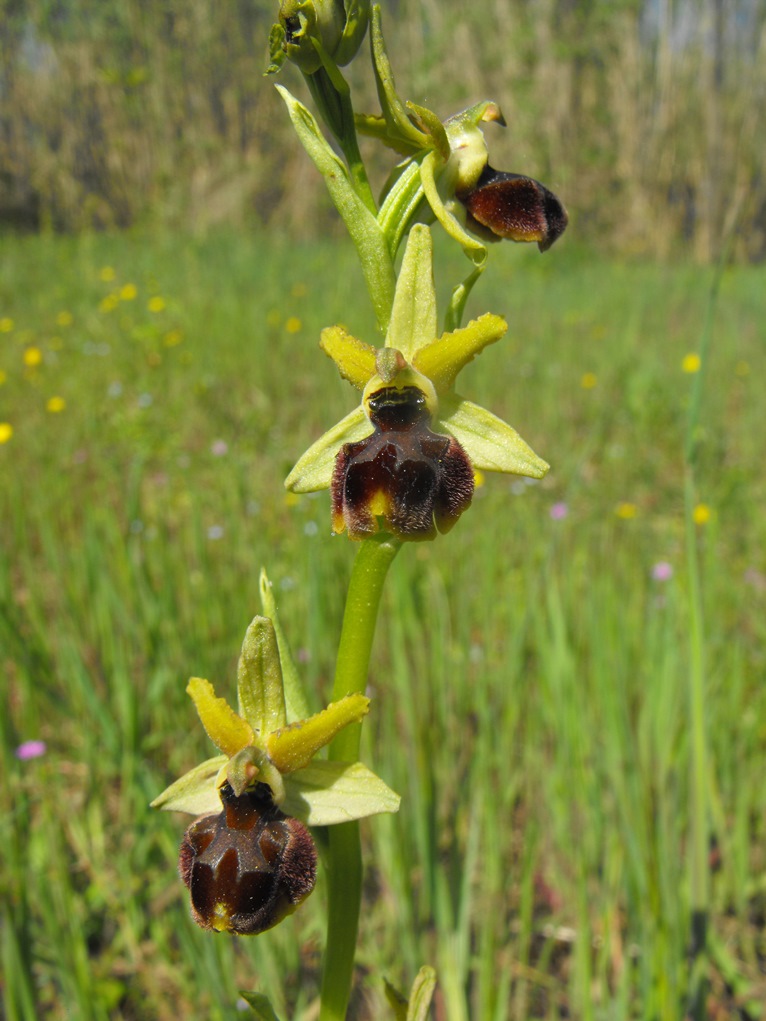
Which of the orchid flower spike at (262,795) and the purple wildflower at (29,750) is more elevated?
the orchid flower spike at (262,795)

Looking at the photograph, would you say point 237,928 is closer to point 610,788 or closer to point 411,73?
point 610,788

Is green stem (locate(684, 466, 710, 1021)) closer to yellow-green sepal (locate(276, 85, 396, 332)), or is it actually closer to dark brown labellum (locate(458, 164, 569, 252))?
dark brown labellum (locate(458, 164, 569, 252))

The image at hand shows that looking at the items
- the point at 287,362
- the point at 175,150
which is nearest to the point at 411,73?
the point at 175,150

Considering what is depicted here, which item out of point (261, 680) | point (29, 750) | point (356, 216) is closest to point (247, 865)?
point (261, 680)

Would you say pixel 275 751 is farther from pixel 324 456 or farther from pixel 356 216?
pixel 356 216

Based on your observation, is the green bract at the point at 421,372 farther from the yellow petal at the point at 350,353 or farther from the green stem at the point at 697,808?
the green stem at the point at 697,808

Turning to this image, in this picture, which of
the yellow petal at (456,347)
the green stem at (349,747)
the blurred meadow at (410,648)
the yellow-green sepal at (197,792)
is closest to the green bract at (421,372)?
the yellow petal at (456,347)

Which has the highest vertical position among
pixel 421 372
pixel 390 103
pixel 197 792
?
pixel 390 103

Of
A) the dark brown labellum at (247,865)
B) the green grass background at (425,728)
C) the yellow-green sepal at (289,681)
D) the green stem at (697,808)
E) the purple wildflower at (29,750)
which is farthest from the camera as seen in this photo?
the purple wildflower at (29,750)
